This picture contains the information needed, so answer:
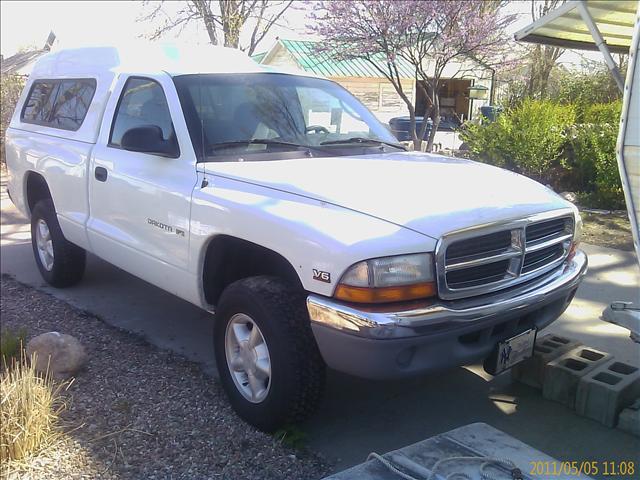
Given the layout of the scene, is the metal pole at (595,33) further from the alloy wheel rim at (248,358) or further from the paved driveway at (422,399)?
the alloy wheel rim at (248,358)

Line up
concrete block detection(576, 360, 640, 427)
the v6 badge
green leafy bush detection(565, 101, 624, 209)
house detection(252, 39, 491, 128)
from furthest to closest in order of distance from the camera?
house detection(252, 39, 491, 128) → green leafy bush detection(565, 101, 624, 209) → concrete block detection(576, 360, 640, 427) → the v6 badge

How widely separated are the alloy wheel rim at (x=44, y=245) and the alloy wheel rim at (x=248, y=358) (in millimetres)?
3095

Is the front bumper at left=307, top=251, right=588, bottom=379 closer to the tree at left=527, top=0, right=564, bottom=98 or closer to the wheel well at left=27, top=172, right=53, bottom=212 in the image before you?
the wheel well at left=27, top=172, right=53, bottom=212

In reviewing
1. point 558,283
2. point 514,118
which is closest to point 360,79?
point 514,118

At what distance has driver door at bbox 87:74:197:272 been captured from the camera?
12.8ft

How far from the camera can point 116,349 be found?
459cm

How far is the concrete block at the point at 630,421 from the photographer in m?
3.40

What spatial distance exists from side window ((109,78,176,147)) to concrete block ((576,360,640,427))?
2908 millimetres

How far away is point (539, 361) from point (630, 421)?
1.97 ft

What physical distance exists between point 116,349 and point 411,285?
2639mm

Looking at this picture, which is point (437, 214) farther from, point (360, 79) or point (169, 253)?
point (360, 79)

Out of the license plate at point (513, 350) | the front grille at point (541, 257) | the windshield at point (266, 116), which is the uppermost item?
the windshield at point (266, 116)

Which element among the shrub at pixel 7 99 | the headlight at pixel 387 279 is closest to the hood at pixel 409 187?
the headlight at pixel 387 279

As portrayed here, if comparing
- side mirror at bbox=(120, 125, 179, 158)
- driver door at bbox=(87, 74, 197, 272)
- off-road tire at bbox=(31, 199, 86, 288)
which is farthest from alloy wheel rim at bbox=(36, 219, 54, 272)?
side mirror at bbox=(120, 125, 179, 158)
